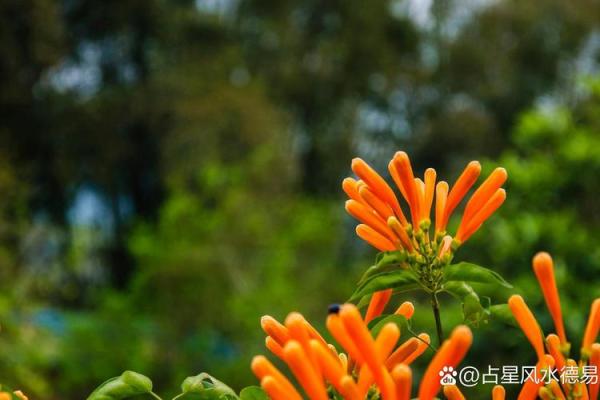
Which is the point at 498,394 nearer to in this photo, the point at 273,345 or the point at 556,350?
the point at 556,350

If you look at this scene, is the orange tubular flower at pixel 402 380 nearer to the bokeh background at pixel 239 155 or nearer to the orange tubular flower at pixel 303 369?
the orange tubular flower at pixel 303 369

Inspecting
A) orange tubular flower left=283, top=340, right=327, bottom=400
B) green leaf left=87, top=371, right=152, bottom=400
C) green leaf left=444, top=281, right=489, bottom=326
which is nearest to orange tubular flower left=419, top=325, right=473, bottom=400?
orange tubular flower left=283, top=340, right=327, bottom=400

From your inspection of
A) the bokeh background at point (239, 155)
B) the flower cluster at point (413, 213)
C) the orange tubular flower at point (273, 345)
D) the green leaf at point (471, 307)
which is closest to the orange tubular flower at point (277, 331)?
the orange tubular flower at point (273, 345)

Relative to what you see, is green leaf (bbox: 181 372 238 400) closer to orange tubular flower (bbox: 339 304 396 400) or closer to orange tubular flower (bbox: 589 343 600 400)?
orange tubular flower (bbox: 339 304 396 400)

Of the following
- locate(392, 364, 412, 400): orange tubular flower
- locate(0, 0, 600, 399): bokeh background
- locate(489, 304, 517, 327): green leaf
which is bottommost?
locate(392, 364, 412, 400): orange tubular flower

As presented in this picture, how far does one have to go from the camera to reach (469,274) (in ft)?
3.67

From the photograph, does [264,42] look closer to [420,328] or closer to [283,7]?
[283,7]

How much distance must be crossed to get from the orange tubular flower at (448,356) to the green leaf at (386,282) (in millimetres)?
199

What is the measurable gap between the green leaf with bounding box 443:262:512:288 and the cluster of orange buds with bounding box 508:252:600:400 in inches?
4.7

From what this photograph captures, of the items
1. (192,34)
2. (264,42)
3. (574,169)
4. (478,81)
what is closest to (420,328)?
(574,169)

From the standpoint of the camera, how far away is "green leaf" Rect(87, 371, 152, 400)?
1.03 metres

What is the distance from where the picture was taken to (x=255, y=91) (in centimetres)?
2159

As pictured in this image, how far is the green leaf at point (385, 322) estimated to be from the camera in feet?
3.43
